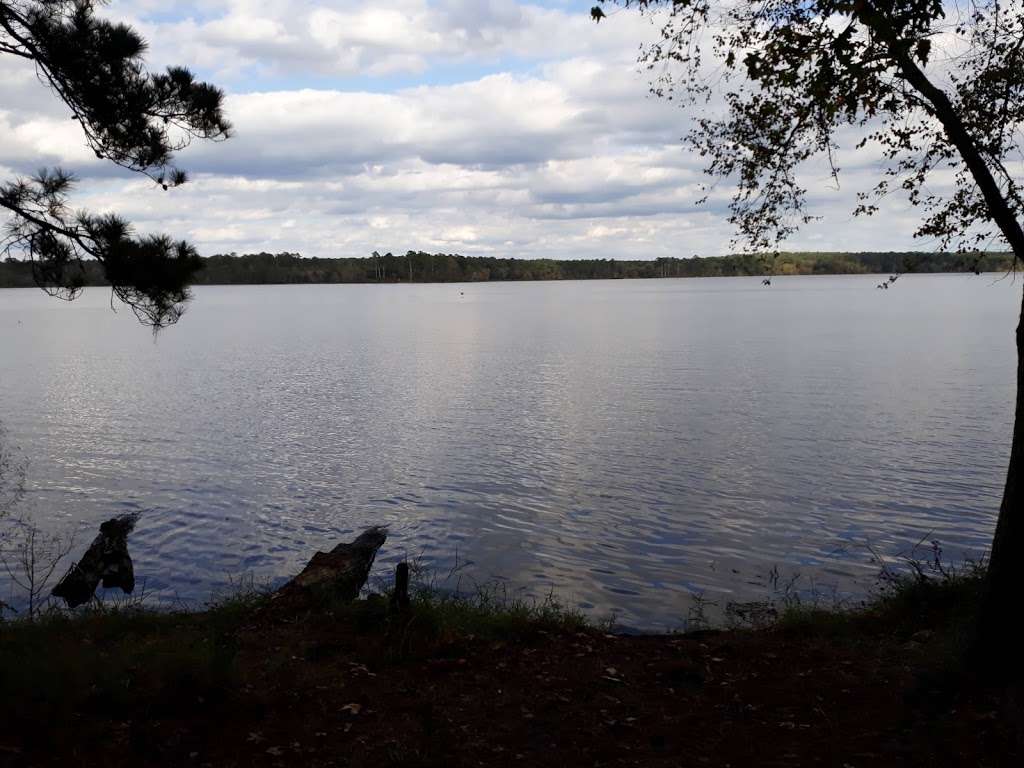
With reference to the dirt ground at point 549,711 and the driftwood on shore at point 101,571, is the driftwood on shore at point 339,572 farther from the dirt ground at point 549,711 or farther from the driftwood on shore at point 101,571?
the driftwood on shore at point 101,571

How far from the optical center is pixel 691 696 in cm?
785

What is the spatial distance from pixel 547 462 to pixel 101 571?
39.0 ft

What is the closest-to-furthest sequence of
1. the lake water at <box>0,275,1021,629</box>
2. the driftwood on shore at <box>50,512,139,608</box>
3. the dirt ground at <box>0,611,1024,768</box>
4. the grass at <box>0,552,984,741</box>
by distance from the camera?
the dirt ground at <box>0,611,1024,768</box>, the grass at <box>0,552,984,741</box>, the driftwood on shore at <box>50,512,139,608</box>, the lake water at <box>0,275,1021,629</box>

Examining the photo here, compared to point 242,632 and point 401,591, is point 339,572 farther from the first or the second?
point 401,591

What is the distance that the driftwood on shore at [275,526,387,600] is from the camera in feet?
35.7

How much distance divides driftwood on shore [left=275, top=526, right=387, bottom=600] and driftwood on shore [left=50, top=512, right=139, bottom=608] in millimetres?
4242

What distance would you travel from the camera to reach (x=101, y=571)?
45.2ft

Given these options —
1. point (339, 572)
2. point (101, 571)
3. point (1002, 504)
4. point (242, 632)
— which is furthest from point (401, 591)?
point (101, 571)

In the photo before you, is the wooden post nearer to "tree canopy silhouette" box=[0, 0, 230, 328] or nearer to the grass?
the grass

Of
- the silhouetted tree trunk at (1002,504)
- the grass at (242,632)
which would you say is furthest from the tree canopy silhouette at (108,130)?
the silhouetted tree trunk at (1002,504)

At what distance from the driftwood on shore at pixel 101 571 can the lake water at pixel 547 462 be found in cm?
64

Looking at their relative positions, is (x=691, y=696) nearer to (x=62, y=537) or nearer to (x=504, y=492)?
(x=504, y=492)

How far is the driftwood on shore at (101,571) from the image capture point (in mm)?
13219

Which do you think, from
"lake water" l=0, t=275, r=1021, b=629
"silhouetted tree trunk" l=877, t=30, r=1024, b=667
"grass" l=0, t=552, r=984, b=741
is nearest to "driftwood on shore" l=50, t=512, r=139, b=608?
"lake water" l=0, t=275, r=1021, b=629
